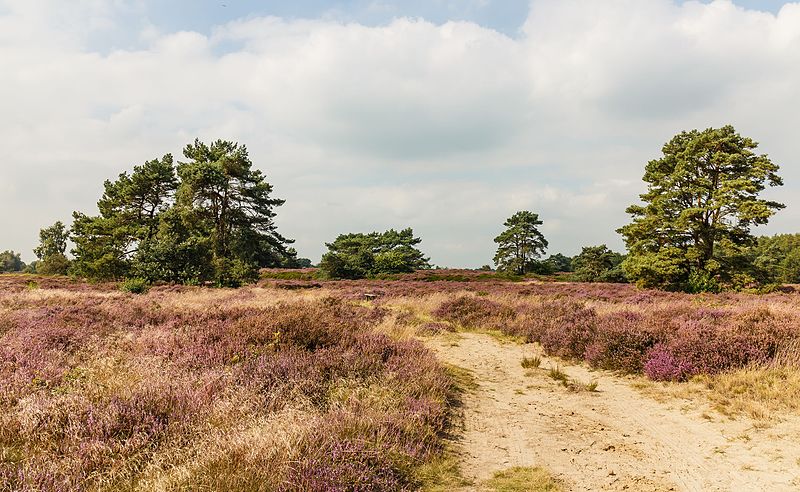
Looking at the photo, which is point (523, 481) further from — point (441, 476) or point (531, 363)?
point (531, 363)

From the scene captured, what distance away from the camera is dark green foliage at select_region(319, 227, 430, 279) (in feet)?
159

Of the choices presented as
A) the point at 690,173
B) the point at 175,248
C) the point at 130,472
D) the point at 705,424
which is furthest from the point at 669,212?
the point at 175,248

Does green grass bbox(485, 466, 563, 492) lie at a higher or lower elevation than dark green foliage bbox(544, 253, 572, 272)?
lower

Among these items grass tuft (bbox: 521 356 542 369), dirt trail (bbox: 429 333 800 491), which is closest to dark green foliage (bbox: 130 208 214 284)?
grass tuft (bbox: 521 356 542 369)

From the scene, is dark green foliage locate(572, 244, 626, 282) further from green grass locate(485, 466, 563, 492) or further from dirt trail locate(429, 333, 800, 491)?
green grass locate(485, 466, 563, 492)

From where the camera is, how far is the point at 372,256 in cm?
5622

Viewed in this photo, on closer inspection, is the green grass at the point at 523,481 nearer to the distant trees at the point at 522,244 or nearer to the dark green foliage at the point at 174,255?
the dark green foliage at the point at 174,255

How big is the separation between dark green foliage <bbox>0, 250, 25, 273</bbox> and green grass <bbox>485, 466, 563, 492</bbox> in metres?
131

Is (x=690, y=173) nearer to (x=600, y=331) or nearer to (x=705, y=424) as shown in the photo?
(x=600, y=331)

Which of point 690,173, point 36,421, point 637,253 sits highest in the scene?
point 690,173

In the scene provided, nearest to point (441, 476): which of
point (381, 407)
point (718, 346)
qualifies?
point (381, 407)

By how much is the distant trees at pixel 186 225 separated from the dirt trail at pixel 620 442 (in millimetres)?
27130

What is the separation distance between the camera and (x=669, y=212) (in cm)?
2578

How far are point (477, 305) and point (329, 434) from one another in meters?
13.4
